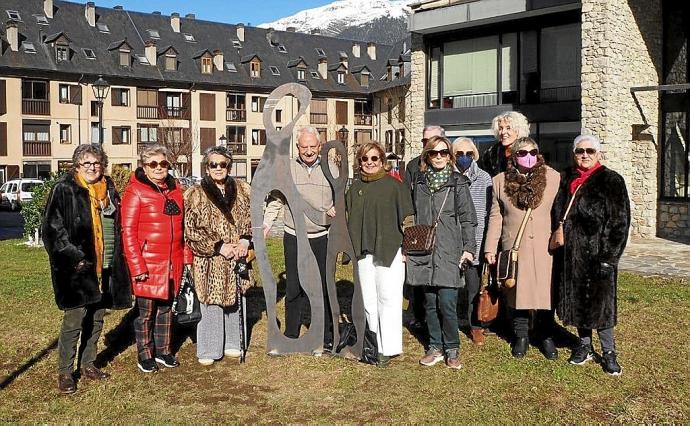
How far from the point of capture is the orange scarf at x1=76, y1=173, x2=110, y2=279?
5.24 metres

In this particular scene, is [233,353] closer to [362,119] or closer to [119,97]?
[119,97]

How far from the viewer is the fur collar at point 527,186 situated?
5684mm

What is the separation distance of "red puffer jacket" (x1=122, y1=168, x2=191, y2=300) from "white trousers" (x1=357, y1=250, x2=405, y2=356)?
156 centimetres

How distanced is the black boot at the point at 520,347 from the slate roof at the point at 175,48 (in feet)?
134

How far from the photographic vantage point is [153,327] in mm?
5945

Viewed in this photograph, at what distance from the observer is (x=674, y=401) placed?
16.3ft

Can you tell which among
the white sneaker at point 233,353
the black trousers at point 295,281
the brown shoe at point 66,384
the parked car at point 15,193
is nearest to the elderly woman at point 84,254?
the brown shoe at point 66,384

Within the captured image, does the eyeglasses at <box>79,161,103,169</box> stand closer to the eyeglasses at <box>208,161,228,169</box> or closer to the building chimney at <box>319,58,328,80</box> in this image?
the eyeglasses at <box>208,161,228,169</box>

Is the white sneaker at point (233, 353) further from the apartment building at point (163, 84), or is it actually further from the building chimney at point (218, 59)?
the building chimney at point (218, 59)

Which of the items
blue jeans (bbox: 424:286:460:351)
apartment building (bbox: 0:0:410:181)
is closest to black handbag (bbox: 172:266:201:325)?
blue jeans (bbox: 424:286:460:351)

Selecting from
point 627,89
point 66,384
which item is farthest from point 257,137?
point 66,384

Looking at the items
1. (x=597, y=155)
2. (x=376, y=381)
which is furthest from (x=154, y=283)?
(x=597, y=155)

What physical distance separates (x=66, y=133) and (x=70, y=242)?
40.9m

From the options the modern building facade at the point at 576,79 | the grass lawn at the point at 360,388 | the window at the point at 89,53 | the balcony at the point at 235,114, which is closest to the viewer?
Answer: the grass lawn at the point at 360,388
